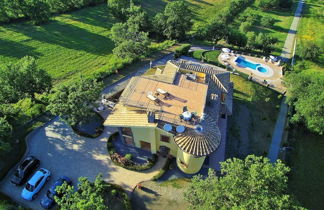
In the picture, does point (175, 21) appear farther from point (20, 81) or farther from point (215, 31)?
point (20, 81)

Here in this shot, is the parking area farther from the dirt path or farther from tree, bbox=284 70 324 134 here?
tree, bbox=284 70 324 134

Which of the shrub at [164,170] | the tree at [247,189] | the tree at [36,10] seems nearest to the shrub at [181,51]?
the shrub at [164,170]

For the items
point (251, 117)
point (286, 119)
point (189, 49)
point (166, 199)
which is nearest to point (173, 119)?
point (166, 199)

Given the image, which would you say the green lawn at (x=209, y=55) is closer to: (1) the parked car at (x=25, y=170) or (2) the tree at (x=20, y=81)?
(2) the tree at (x=20, y=81)

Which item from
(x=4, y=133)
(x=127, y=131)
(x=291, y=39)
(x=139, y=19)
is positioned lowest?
(x=127, y=131)

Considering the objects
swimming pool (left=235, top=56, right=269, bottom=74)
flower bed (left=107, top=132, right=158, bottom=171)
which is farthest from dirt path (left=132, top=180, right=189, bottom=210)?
swimming pool (left=235, top=56, right=269, bottom=74)

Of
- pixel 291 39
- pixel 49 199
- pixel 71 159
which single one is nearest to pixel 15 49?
Answer: pixel 71 159
